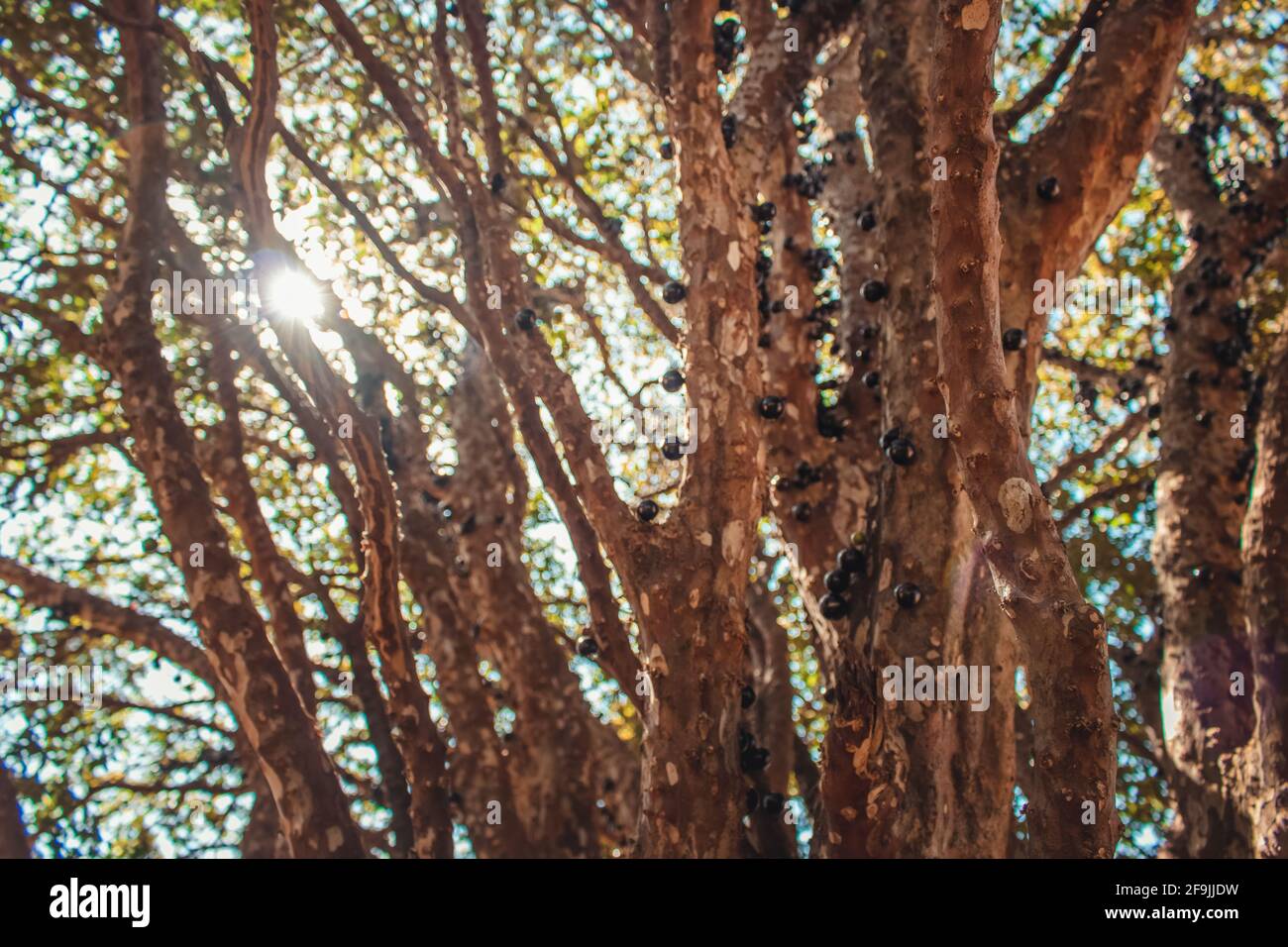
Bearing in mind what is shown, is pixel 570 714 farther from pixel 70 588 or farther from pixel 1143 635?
pixel 1143 635

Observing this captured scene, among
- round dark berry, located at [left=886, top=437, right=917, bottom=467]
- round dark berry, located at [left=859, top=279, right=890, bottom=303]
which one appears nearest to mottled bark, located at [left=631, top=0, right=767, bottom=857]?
round dark berry, located at [left=886, top=437, right=917, bottom=467]

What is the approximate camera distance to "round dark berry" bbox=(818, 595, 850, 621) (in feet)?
14.3

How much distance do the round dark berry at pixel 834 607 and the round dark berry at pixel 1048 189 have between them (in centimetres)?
189

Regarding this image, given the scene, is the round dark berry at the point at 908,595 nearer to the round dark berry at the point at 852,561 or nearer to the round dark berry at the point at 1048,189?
the round dark berry at the point at 852,561

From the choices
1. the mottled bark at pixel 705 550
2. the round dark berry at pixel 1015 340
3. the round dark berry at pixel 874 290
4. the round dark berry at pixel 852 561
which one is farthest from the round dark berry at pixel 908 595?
the round dark berry at pixel 874 290

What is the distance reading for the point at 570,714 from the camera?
20.3ft

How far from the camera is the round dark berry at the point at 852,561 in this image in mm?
4344

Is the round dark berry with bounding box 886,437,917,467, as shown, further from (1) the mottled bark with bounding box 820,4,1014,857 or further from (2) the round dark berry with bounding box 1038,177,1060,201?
(2) the round dark berry with bounding box 1038,177,1060,201

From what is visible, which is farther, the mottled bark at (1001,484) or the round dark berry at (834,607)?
the round dark berry at (834,607)

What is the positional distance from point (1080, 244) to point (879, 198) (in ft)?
2.87

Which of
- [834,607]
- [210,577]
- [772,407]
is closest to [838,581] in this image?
[834,607]

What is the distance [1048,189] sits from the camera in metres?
4.53

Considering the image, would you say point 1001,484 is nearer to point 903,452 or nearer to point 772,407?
point 903,452

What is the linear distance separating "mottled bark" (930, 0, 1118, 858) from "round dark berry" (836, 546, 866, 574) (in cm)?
146
